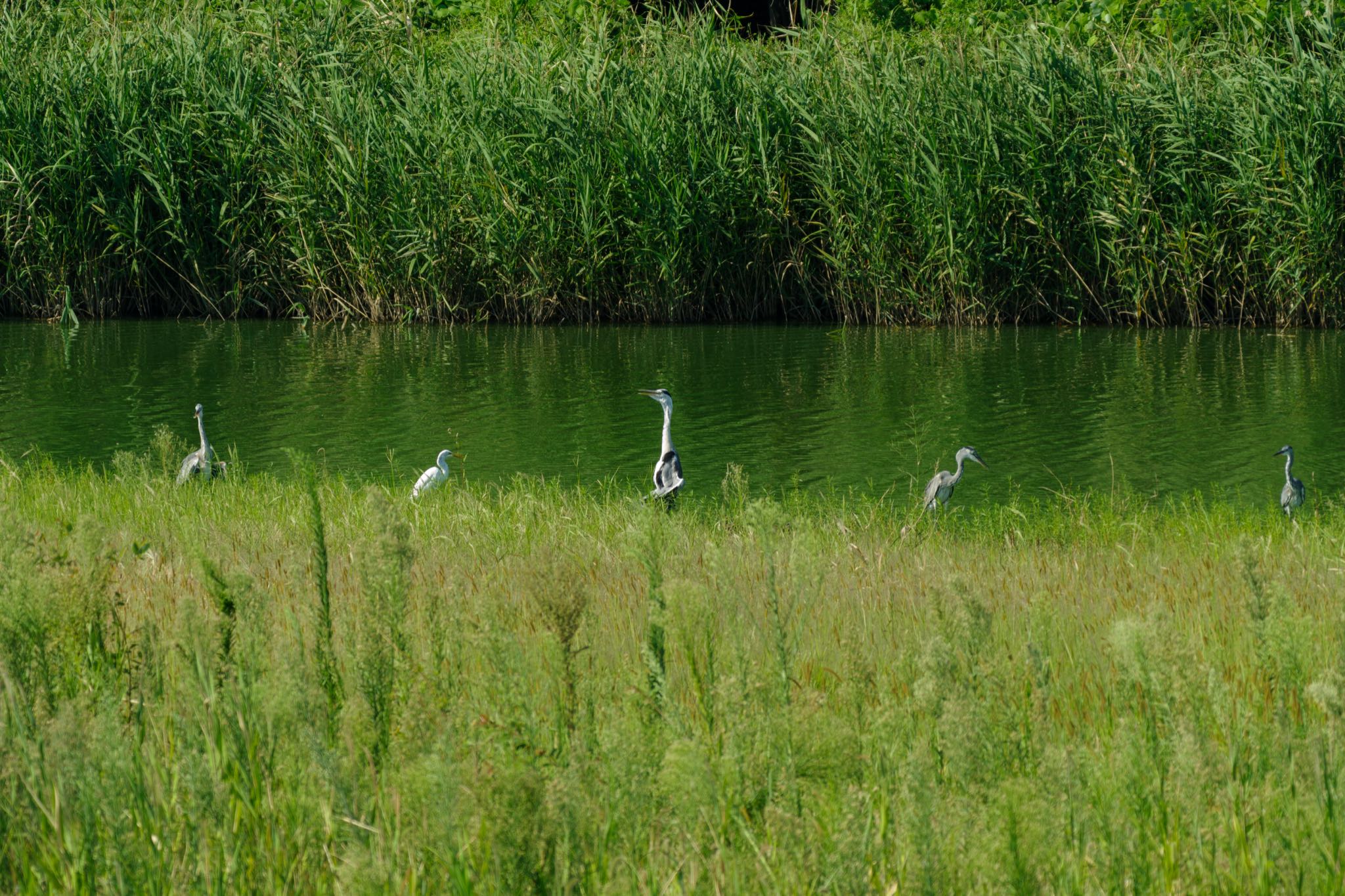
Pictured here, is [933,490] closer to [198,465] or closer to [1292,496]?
[1292,496]

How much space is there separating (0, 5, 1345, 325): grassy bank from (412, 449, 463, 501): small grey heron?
7039 mm

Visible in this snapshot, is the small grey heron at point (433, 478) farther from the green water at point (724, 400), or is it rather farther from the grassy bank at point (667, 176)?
the grassy bank at point (667, 176)

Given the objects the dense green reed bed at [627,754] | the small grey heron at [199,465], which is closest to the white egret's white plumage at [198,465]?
the small grey heron at [199,465]

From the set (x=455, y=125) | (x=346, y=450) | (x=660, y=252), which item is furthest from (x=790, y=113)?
(x=346, y=450)

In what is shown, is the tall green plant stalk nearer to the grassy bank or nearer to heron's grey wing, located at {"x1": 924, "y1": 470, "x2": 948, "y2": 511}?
heron's grey wing, located at {"x1": 924, "y1": 470, "x2": 948, "y2": 511}

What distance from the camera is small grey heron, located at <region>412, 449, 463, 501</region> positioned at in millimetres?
7583

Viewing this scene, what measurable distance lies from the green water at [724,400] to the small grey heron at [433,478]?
75 cm

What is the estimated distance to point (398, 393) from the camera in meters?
11.8

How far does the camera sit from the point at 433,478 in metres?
7.86

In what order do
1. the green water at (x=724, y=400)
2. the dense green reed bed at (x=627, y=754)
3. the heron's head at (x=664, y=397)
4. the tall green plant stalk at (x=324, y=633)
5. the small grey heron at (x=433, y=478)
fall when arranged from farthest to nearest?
the green water at (x=724, y=400) < the heron's head at (x=664, y=397) < the small grey heron at (x=433, y=478) < the tall green plant stalk at (x=324, y=633) < the dense green reed bed at (x=627, y=754)

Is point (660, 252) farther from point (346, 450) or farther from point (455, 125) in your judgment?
point (346, 450)

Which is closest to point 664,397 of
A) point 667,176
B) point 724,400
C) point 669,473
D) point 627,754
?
point 669,473

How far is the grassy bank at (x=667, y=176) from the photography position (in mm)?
14523

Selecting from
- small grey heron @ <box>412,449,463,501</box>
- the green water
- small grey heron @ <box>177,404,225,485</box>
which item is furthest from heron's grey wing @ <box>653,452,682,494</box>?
small grey heron @ <box>177,404,225,485</box>
